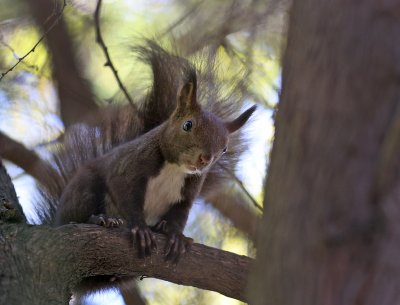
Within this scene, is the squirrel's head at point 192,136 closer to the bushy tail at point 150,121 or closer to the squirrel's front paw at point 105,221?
the bushy tail at point 150,121

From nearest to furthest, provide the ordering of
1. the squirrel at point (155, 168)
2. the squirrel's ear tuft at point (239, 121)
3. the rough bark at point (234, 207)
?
the squirrel at point (155, 168) < the squirrel's ear tuft at point (239, 121) < the rough bark at point (234, 207)

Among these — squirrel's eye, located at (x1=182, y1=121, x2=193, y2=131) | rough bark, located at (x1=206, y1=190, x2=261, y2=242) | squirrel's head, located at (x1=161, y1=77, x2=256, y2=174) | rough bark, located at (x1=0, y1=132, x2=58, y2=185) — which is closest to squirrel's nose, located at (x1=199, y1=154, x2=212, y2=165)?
squirrel's head, located at (x1=161, y1=77, x2=256, y2=174)

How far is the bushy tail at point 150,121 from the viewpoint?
300cm

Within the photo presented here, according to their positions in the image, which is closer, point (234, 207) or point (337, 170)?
point (337, 170)

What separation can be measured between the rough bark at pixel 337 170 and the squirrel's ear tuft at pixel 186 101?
5.80 ft

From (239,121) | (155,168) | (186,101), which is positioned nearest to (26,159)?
(155,168)

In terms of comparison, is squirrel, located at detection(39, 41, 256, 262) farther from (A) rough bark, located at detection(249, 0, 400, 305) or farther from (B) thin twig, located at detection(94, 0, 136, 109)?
(A) rough bark, located at detection(249, 0, 400, 305)

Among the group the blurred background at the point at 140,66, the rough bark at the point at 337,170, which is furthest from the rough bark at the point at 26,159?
the rough bark at the point at 337,170

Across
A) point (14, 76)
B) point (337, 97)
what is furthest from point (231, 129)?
point (337, 97)

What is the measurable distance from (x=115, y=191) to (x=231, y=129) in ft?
1.83

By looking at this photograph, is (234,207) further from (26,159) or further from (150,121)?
(26,159)

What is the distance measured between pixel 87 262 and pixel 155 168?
1.95ft

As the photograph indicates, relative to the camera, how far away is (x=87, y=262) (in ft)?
7.47

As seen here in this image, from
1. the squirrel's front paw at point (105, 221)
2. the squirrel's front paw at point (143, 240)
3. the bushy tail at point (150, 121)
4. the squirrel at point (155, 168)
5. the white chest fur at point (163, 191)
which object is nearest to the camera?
the squirrel's front paw at point (143, 240)
